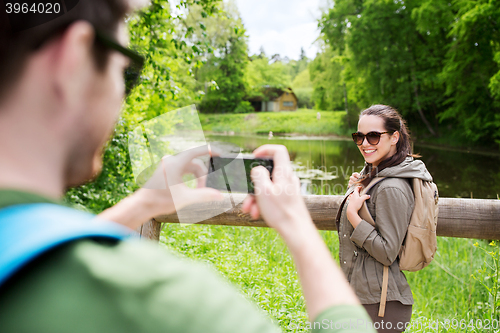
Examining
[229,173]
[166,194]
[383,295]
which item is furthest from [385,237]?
[166,194]

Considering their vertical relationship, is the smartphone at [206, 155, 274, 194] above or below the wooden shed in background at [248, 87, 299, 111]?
below

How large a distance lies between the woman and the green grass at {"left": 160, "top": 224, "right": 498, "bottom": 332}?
0.95m

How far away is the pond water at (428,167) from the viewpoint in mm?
9859

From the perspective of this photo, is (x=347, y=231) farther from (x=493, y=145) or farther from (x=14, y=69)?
(x=493, y=145)

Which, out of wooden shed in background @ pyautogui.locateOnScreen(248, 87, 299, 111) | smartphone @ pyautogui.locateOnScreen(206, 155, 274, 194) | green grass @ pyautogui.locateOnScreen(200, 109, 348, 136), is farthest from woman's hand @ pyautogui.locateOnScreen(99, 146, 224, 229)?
wooden shed in background @ pyautogui.locateOnScreen(248, 87, 299, 111)

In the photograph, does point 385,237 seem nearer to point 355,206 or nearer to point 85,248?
point 355,206

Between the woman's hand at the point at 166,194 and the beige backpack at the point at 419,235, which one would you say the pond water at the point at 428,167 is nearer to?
the beige backpack at the point at 419,235

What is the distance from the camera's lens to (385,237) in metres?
1.72

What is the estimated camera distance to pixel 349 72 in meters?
24.3

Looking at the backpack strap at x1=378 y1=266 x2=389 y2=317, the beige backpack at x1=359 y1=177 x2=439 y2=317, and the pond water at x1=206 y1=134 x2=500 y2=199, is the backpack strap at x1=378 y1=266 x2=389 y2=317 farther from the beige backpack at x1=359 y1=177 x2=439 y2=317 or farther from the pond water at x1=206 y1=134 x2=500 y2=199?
the pond water at x1=206 y1=134 x2=500 y2=199

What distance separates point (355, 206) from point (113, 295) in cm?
168

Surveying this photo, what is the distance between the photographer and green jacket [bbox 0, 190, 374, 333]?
0.35 m

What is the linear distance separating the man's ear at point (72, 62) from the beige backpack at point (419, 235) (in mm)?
1787

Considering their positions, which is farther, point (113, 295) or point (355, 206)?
point (355, 206)
